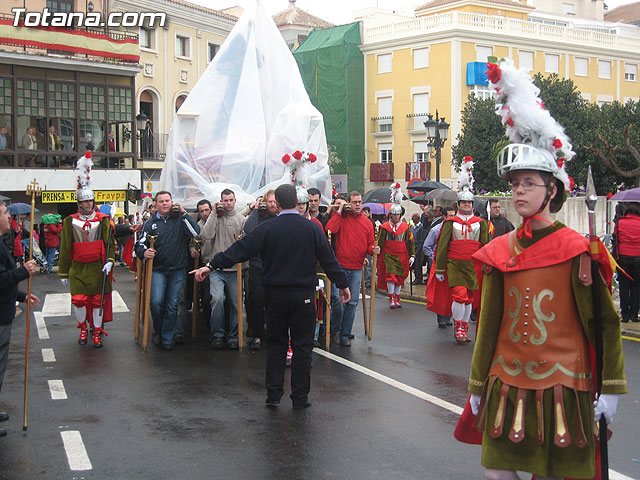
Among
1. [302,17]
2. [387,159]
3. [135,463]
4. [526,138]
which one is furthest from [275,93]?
[302,17]

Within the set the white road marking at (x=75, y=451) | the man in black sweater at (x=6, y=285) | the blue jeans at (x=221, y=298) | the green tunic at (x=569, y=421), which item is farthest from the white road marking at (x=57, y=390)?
the green tunic at (x=569, y=421)

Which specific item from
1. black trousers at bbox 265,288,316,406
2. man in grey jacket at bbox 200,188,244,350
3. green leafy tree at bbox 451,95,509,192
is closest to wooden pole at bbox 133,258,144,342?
man in grey jacket at bbox 200,188,244,350

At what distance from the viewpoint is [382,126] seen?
5488 centimetres

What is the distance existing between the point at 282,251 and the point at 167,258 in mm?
3368

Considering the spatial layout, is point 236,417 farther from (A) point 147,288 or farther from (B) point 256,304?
(A) point 147,288

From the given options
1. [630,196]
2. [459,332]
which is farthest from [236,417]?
[630,196]

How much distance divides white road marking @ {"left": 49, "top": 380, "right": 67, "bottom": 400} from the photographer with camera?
6.51 ft

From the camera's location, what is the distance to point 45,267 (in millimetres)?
21750

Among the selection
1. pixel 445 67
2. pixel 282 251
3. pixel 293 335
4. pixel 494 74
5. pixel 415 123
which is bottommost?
pixel 293 335

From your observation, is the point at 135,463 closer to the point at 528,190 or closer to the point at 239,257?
the point at 239,257

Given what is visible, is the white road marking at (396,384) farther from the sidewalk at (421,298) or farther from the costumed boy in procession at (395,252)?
the costumed boy in procession at (395,252)

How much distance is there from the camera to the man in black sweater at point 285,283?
23.6 feet

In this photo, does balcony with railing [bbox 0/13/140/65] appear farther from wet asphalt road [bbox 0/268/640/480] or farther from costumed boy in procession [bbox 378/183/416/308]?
wet asphalt road [bbox 0/268/640/480]

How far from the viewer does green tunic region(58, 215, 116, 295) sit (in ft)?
33.9
